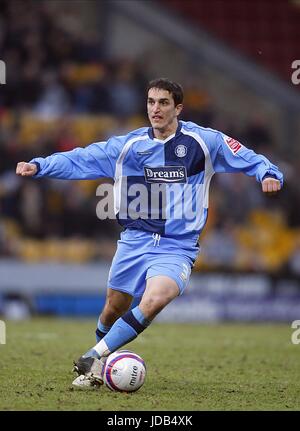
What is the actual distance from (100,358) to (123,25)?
14.6 m

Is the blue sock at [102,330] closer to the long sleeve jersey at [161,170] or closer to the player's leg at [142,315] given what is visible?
the player's leg at [142,315]

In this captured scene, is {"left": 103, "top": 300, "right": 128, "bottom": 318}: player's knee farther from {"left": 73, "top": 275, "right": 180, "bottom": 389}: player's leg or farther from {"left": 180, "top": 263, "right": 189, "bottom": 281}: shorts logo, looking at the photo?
{"left": 180, "top": 263, "right": 189, "bottom": 281}: shorts logo

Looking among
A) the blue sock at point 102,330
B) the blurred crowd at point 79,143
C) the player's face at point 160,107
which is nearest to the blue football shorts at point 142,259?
the blue sock at point 102,330

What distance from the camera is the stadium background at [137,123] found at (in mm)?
16234

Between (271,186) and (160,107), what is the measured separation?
3.68 feet

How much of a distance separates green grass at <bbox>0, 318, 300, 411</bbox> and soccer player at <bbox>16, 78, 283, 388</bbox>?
0.77 m

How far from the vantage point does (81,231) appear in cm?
1661

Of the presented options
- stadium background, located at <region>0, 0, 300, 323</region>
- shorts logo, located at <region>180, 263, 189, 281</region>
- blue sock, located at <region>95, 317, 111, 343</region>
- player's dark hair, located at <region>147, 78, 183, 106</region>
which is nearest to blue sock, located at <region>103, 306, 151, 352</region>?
shorts logo, located at <region>180, 263, 189, 281</region>

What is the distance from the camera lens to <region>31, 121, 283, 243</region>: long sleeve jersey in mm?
7672

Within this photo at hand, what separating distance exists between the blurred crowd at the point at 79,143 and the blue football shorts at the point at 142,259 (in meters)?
8.31

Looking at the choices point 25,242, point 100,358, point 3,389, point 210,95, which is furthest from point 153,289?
point 210,95

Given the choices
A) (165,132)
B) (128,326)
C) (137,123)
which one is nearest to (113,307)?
(128,326)

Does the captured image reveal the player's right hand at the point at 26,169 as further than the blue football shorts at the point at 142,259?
No
